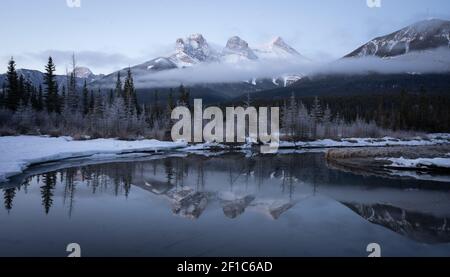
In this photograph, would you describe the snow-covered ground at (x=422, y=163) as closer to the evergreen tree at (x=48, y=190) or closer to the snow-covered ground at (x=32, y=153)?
the evergreen tree at (x=48, y=190)

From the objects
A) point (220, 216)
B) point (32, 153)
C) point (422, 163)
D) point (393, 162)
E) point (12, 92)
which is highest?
point (12, 92)

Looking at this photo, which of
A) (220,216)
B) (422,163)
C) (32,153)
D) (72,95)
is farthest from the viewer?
(72,95)

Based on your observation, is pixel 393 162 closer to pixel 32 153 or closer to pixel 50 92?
pixel 32 153

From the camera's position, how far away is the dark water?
1027 cm

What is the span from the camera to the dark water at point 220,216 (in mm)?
10266

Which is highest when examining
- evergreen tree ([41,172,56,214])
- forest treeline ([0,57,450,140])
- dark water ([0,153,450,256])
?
forest treeline ([0,57,450,140])

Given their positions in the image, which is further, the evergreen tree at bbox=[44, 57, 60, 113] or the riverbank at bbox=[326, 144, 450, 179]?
the evergreen tree at bbox=[44, 57, 60, 113]

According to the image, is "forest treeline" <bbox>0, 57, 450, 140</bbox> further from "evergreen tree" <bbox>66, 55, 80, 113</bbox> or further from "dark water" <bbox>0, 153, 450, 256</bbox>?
"dark water" <bbox>0, 153, 450, 256</bbox>

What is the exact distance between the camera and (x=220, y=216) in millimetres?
14188
